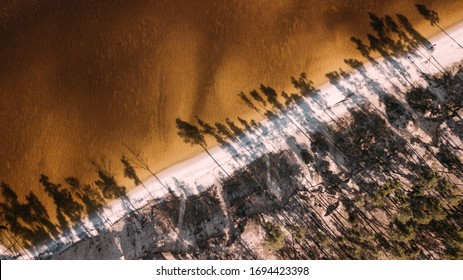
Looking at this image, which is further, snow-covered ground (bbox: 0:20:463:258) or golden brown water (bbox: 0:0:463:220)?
golden brown water (bbox: 0:0:463:220)

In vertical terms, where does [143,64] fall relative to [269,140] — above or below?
above

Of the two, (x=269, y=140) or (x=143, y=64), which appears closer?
(x=269, y=140)

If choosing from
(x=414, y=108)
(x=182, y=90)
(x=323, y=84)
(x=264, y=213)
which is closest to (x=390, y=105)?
(x=414, y=108)

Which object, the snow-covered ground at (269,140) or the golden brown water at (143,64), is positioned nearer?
the snow-covered ground at (269,140)

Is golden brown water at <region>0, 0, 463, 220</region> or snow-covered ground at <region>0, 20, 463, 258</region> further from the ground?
golden brown water at <region>0, 0, 463, 220</region>
